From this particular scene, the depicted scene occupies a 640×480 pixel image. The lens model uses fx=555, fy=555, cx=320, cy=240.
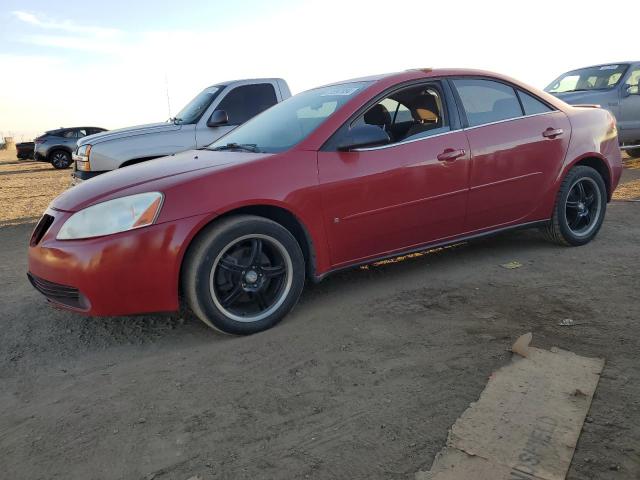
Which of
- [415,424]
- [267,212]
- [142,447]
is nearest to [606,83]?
[267,212]

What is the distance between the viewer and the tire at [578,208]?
4703mm

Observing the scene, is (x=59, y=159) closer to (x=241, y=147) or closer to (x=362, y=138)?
(x=241, y=147)

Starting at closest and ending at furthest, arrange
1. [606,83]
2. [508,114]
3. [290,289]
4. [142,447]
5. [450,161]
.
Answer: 1. [142,447]
2. [290,289]
3. [450,161]
4. [508,114]
5. [606,83]

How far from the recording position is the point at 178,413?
255cm

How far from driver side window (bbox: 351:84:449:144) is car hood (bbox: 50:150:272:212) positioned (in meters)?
1.06

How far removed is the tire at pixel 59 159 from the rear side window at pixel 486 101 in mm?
19080

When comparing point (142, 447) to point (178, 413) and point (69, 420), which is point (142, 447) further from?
point (69, 420)

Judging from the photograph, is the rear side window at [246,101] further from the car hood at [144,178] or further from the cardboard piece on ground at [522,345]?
the cardboard piece on ground at [522,345]

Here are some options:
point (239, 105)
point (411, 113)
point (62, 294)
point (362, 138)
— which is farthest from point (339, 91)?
→ point (239, 105)

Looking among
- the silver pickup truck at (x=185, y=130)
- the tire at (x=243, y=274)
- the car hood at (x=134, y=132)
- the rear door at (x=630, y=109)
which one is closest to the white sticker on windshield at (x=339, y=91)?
the tire at (x=243, y=274)

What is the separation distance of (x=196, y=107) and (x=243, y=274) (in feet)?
17.1

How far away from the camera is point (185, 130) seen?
24.6 feet

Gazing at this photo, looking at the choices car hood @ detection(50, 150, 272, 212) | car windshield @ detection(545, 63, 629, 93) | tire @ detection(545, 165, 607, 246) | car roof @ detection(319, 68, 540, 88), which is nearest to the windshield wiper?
car hood @ detection(50, 150, 272, 212)

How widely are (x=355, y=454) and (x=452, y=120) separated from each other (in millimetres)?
2745
